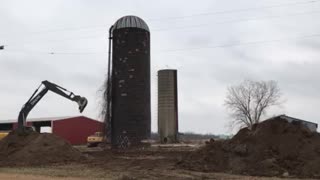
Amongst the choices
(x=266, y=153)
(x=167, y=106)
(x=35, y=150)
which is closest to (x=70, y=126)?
(x=167, y=106)

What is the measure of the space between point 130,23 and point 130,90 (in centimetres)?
765

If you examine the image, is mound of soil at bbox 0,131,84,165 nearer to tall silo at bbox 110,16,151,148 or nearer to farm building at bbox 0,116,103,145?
tall silo at bbox 110,16,151,148

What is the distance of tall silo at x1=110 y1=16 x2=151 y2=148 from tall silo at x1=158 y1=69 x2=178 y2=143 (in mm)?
13135

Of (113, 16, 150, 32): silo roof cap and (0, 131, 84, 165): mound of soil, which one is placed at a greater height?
(113, 16, 150, 32): silo roof cap

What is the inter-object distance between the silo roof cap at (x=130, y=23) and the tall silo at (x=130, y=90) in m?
0.82

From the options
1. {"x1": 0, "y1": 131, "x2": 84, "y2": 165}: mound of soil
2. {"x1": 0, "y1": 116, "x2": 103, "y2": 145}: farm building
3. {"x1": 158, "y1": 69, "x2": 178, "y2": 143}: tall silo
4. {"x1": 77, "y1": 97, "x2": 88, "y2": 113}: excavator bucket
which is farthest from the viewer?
{"x1": 0, "y1": 116, "x2": 103, "y2": 145}: farm building

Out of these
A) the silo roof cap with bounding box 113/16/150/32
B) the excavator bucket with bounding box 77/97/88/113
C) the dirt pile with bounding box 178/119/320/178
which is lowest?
the dirt pile with bounding box 178/119/320/178

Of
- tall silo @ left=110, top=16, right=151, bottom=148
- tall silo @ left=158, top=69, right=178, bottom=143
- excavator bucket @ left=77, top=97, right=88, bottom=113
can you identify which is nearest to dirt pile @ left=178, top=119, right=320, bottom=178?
excavator bucket @ left=77, top=97, right=88, bottom=113

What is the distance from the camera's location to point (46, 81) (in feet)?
167

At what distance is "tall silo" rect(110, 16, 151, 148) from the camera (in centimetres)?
5359

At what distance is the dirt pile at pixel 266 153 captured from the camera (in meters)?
26.7

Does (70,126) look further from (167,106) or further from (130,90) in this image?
(130,90)

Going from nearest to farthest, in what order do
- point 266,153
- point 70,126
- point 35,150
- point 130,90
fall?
point 266,153 → point 35,150 → point 130,90 → point 70,126

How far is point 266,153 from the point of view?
28578 mm
